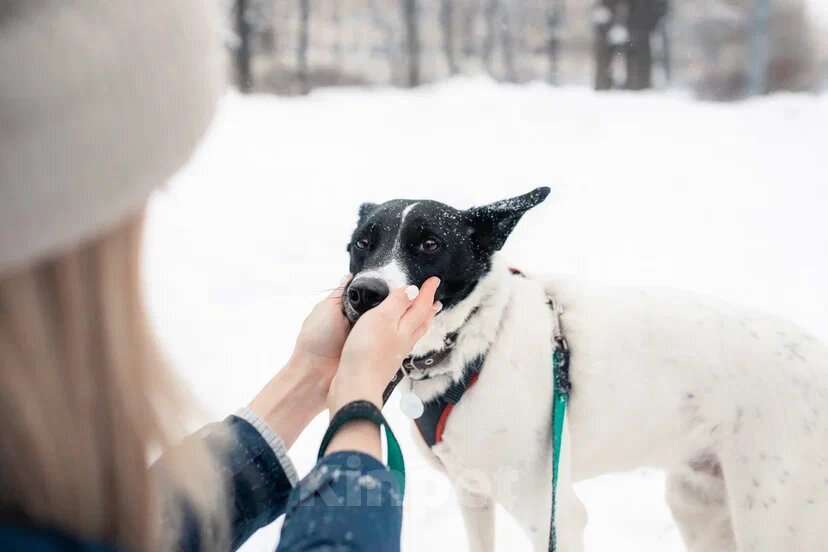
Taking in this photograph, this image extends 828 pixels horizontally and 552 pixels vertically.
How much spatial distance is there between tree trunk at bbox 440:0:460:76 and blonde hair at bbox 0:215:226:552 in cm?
1544

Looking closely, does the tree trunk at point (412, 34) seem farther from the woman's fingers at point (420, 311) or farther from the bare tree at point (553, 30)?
the woman's fingers at point (420, 311)

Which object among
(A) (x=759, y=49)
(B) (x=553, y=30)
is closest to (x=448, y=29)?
(B) (x=553, y=30)

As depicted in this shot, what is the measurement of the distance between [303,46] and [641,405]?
1456 centimetres

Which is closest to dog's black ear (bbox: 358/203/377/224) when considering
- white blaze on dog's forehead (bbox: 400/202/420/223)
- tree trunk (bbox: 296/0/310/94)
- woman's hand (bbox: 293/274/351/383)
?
white blaze on dog's forehead (bbox: 400/202/420/223)

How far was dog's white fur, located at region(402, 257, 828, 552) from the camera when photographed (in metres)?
2.14

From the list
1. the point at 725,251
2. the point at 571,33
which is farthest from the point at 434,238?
the point at 571,33

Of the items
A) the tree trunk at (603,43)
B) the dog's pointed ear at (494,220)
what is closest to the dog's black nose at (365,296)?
the dog's pointed ear at (494,220)

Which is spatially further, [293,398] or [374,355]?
[293,398]

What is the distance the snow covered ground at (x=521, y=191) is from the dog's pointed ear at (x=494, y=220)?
139 centimetres

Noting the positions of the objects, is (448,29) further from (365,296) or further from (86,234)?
(86,234)

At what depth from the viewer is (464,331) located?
227 centimetres

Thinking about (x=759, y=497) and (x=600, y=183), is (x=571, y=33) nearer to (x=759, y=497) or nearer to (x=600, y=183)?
(x=600, y=183)

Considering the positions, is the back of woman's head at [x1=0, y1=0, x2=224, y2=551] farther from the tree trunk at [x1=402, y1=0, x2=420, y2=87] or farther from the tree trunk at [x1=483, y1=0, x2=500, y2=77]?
the tree trunk at [x1=483, y1=0, x2=500, y2=77]

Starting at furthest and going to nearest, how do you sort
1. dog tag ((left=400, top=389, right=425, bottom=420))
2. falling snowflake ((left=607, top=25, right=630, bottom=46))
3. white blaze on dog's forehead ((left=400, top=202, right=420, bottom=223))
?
falling snowflake ((left=607, top=25, right=630, bottom=46)), white blaze on dog's forehead ((left=400, top=202, right=420, bottom=223)), dog tag ((left=400, top=389, right=425, bottom=420))
